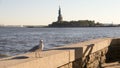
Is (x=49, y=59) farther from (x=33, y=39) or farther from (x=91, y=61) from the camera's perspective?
(x=33, y=39)

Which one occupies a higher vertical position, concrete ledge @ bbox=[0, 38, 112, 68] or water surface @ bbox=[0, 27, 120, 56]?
concrete ledge @ bbox=[0, 38, 112, 68]

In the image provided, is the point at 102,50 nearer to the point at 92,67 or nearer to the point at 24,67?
the point at 92,67

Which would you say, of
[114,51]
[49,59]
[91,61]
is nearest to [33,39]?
[114,51]

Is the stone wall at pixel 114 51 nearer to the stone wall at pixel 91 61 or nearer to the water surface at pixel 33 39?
the stone wall at pixel 91 61

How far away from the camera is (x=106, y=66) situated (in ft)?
37.1

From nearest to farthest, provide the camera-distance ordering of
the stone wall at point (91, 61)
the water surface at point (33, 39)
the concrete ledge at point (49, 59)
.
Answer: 1. the concrete ledge at point (49, 59)
2. the stone wall at point (91, 61)
3. the water surface at point (33, 39)

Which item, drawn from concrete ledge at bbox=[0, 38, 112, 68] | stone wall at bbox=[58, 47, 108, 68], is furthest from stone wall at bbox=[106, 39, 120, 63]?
concrete ledge at bbox=[0, 38, 112, 68]

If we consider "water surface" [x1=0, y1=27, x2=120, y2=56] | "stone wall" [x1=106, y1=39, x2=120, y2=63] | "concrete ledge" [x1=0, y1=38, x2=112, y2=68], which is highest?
"concrete ledge" [x1=0, y1=38, x2=112, y2=68]

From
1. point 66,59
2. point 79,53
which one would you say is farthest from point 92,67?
point 66,59

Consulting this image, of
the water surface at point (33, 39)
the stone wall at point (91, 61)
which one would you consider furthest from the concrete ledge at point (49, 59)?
the water surface at point (33, 39)

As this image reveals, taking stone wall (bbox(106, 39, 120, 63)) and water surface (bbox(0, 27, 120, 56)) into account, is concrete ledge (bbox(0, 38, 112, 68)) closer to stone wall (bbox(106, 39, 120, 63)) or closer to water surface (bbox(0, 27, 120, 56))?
stone wall (bbox(106, 39, 120, 63))

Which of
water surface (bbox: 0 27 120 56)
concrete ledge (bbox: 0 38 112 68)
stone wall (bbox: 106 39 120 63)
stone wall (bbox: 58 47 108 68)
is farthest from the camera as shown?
water surface (bbox: 0 27 120 56)

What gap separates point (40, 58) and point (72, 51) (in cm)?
182

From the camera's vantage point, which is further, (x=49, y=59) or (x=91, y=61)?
(x=91, y=61)
